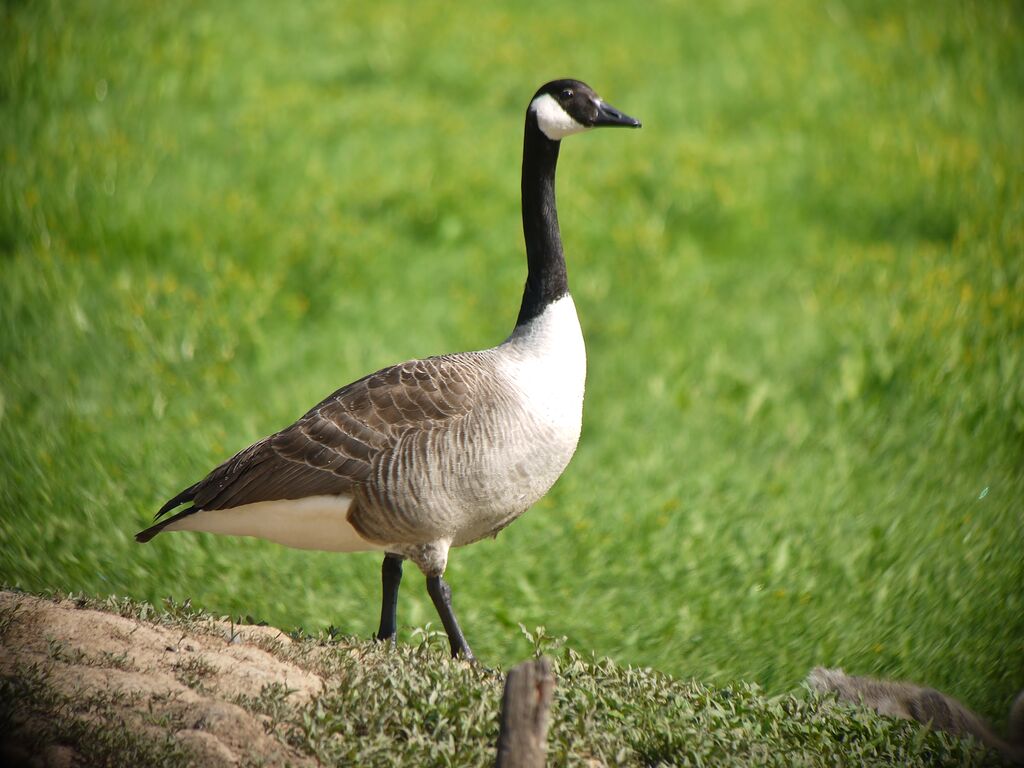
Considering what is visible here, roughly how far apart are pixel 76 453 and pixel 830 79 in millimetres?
11629

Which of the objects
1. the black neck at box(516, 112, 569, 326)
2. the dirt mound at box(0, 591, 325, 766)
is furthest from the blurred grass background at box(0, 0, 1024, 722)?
the black neck at box(516, 112, 569, 326)

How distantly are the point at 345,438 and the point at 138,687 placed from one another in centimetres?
176

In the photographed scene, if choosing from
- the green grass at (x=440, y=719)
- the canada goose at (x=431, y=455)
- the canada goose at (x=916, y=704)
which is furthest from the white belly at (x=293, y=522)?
the canada goose at (x=916, y=704)

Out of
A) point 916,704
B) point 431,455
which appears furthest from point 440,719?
point 916,704

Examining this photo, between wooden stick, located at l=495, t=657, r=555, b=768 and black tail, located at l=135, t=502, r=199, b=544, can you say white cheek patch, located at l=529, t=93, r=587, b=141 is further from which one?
wooden stick, located at l=495, t=657, r=555, b=768

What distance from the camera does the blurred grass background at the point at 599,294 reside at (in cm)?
855

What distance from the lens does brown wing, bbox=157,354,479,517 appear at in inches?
234

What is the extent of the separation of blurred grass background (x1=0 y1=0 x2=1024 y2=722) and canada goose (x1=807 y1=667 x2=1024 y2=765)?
3.54ft

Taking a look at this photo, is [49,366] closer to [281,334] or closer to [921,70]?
[281,334]

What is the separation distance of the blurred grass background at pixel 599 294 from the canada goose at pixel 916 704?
3.54ft

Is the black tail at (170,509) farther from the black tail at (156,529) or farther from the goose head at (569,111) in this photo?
the goose head at (569,111)

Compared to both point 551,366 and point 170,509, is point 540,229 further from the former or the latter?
point 170,509

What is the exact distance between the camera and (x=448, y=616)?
235 inches

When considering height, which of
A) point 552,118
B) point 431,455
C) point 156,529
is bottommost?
point 156,529
